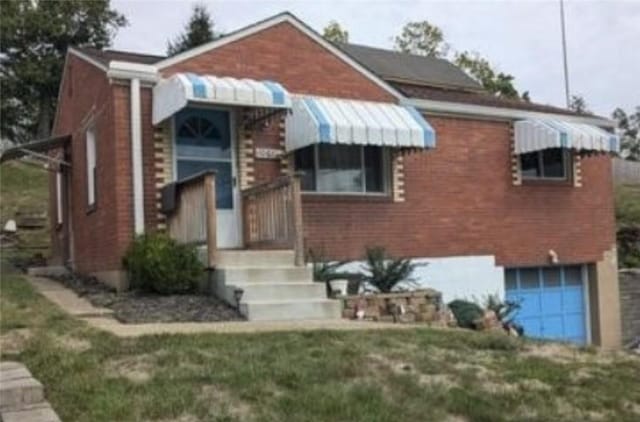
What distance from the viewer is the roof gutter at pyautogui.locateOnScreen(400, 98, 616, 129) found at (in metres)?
16.8

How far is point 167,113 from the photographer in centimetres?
1327

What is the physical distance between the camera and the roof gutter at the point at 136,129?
44.9ft

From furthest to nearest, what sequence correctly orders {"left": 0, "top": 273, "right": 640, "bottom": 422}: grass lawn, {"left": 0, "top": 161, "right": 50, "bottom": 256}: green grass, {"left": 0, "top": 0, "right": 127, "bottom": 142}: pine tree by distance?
{"left": 0, "top": 0, "right": 127, "bottom": 142}: pine tree < {"left": 0, "top": 161, "right": 50, "bottom": 256}: green grass < {"left": 0, "top": 273, "right": 640, "bottom": 422}: grass lawn

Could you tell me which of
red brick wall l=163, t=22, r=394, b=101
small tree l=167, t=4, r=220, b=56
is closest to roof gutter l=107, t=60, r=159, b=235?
red brick wall l=163, t=22, r=394, b=101

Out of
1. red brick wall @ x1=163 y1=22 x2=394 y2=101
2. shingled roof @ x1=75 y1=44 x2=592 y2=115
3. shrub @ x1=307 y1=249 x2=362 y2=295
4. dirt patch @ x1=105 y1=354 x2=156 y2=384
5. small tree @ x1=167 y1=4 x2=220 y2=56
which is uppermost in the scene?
small tree @ x1=167 y1=4 x2=220 y2=56

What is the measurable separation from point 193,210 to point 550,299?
30.1 feet

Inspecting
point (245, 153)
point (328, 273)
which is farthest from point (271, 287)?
point (245, 153)

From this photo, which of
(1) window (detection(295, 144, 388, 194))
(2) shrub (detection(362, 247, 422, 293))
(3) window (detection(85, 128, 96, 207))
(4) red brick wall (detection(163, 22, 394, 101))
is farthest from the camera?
(3) window (detection(85, 128, 96, 207))

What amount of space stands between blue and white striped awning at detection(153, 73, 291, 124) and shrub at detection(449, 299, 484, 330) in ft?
14.7

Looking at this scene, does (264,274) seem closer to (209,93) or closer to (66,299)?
(209,93)

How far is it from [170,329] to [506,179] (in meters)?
10.2

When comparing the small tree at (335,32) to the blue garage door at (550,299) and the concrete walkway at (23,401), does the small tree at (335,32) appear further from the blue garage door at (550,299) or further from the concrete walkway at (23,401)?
the concrete walkway at (23,401)

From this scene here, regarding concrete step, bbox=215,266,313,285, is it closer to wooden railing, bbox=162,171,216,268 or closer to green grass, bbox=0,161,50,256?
wooden railing, bbox=162,171,216,268

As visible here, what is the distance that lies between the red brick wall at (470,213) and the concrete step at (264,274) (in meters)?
2.31
